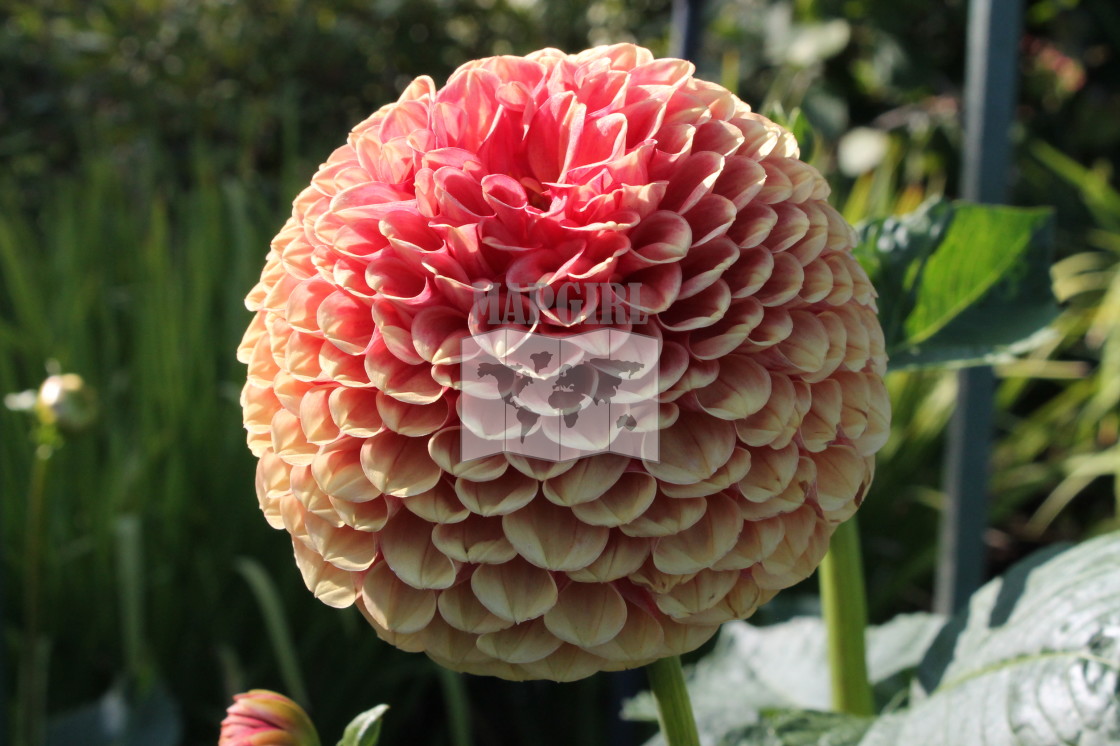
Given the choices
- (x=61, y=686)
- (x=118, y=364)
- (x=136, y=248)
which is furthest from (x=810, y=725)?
(x=136, y=248)

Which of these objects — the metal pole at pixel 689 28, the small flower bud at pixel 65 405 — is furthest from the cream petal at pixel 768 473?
the small flower bud at pixel 65 405

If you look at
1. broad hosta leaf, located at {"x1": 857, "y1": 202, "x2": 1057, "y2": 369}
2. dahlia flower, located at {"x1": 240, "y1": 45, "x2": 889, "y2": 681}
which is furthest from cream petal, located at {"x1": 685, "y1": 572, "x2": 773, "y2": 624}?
broad hosta leaf, located at {"x1": 857, "y1": 202, "x2": 1057, "y2": 369}

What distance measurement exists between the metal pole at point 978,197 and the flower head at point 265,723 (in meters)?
0.54

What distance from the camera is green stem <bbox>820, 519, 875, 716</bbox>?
0.45 metres

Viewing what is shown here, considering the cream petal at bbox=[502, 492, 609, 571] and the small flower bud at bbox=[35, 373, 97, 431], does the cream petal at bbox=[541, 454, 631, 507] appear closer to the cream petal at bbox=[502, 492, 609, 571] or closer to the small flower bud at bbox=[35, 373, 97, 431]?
the cream petal at bbox=[502, 492, 609, 571]

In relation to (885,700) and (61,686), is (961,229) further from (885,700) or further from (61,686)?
(61,686)

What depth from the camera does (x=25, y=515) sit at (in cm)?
108

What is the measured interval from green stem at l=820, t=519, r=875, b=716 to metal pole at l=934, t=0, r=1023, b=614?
297 mm

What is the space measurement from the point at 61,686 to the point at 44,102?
155 cm

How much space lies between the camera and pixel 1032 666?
38cm

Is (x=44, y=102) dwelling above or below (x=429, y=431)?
above

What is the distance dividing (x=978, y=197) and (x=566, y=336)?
0.52 metres

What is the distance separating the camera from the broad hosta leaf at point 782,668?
0.54 metres

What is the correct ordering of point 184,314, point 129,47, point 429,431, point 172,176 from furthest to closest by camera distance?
point 129,47, point 172,176, point 184,314, point 429,431
